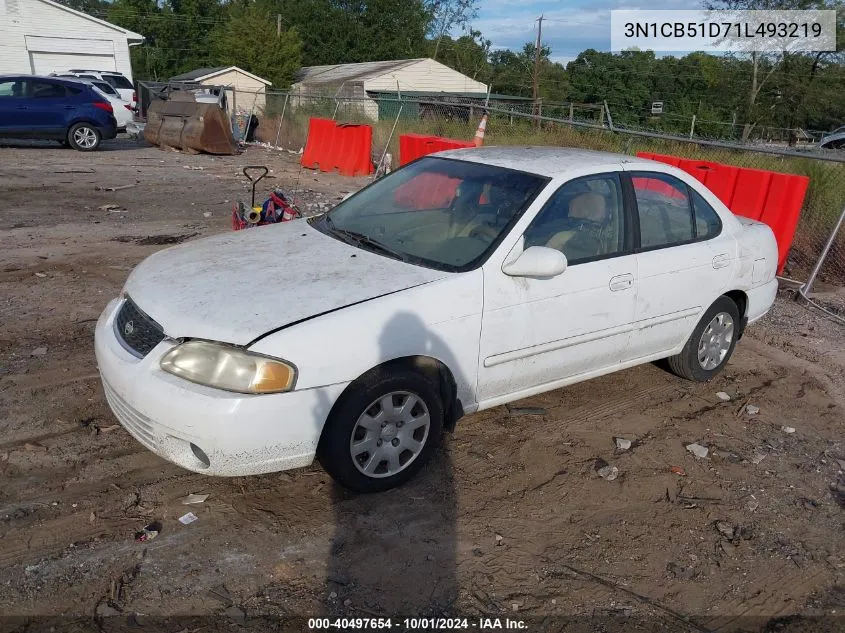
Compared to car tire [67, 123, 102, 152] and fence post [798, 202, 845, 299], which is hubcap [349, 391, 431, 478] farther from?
car tire [67, 123, 102, 152]

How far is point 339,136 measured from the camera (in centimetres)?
1598

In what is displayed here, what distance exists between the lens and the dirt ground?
9.89 feet

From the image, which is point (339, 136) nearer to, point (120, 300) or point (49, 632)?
point (120, 300)

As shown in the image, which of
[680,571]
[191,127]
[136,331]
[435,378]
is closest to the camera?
[680,571]

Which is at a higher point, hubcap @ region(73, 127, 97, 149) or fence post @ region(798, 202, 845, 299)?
fence post @ region(798, 202, 845, 299)

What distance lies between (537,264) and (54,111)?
1732cm

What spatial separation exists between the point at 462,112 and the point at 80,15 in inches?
713

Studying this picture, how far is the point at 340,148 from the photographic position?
1596cm

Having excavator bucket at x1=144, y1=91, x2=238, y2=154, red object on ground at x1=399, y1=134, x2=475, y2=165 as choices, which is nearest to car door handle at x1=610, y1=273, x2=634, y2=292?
red object on ground at x1=399, y1=134, x2=475, y2=165

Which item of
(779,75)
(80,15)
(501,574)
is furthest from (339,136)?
(779,75)

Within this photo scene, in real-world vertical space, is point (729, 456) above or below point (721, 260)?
below

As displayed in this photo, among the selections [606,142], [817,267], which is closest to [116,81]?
[606,142]

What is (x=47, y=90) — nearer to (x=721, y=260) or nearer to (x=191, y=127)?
(x=191, y=127)

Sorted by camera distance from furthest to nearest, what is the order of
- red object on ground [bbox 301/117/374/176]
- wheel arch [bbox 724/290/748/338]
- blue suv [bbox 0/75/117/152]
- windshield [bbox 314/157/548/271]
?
blue suv [bbox 0/75/117/152]
red object on ground [bbox 301/117/374/176]
wheel arch [bbox 724/290/748/338]
windshield [bbox 314/157/548/271]
